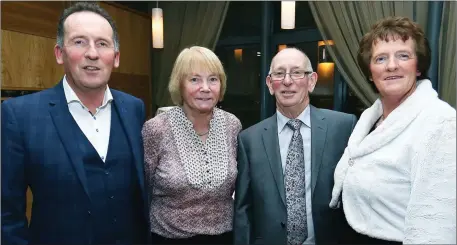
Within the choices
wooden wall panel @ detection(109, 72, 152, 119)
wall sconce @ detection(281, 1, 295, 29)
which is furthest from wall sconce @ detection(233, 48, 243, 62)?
wall sconce @ detection(281, 1, 295, 29)

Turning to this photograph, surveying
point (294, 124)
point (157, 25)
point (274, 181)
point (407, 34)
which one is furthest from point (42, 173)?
point (157, 25)

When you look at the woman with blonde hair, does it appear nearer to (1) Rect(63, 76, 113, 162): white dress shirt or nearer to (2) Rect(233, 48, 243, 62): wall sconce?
(1) Rect(63, 76, 113, 162): white dress shirt

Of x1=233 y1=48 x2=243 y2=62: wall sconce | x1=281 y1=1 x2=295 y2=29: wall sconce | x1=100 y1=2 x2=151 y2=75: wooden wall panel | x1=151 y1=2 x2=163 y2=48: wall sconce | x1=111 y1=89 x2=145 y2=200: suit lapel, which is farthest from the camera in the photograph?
x1=233 y1=48 x2=243 y2=62: wall sconce

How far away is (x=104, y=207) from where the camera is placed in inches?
62.0

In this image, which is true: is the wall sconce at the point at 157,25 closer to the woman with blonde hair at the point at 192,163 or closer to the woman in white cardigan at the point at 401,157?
the woman with blonde hair at the point at 192,163

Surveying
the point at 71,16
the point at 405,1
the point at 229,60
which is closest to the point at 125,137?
the point at 71,16

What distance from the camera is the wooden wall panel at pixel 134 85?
5129mm

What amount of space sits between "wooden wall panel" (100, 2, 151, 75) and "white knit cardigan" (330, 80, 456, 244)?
4277 millimetres

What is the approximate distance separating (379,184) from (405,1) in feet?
9.51

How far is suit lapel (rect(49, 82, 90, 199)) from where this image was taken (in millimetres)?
1490

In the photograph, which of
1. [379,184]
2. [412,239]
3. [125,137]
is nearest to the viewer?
[412,239]

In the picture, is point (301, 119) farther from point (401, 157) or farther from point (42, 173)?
point (42, 173)

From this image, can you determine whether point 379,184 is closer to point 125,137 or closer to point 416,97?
point 416,97

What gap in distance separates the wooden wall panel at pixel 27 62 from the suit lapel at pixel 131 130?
2458 mm
